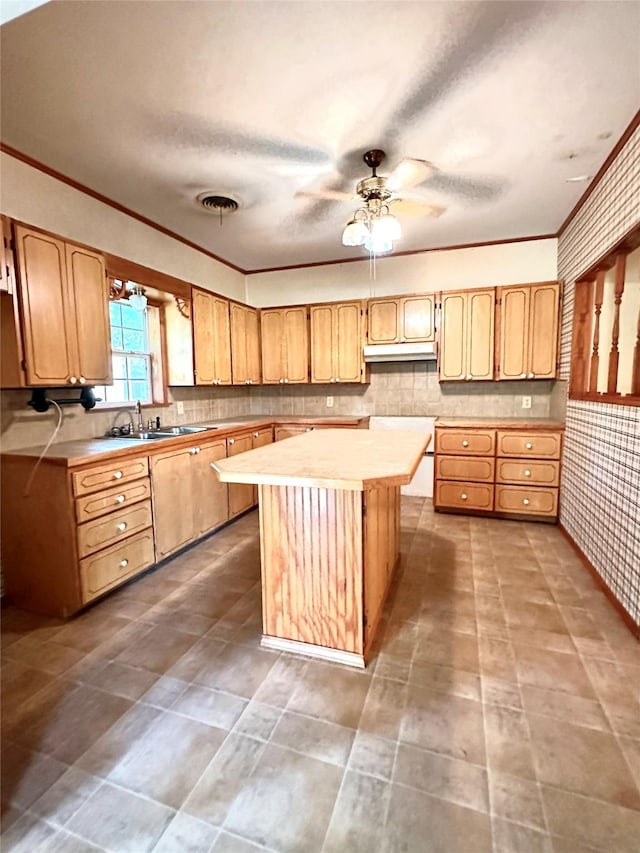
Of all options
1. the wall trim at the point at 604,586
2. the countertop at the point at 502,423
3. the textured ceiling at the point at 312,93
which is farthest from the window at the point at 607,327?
the wall trim at the point at 604,586

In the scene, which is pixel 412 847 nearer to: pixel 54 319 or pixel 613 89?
pixel 54 319

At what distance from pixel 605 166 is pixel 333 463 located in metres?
2.57

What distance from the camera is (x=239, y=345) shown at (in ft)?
13.9

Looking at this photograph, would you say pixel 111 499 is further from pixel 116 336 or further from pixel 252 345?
pixel 252 345

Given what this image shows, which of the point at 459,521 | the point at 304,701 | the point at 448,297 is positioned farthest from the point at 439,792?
the point at 448,297

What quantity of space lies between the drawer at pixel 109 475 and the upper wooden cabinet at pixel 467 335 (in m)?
2.91

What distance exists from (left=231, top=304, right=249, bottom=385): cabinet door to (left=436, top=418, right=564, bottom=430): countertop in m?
2.13

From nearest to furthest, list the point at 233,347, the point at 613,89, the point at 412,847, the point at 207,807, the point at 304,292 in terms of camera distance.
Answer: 1. the point at 412,847
2. the point at 207,807
3. the point at 613,89
4. the point at 233,347
5. the point at 304,292

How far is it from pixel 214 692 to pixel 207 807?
470 mm

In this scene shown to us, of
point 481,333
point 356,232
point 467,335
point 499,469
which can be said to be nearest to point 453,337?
point 467,335

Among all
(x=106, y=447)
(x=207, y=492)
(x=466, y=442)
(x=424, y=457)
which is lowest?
(x=207, y=492)

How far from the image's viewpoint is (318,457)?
1.93 m

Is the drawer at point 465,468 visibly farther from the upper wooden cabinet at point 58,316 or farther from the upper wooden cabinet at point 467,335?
the upper wooden cabinet at point 58,316

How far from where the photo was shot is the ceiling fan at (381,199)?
2.20 metres
